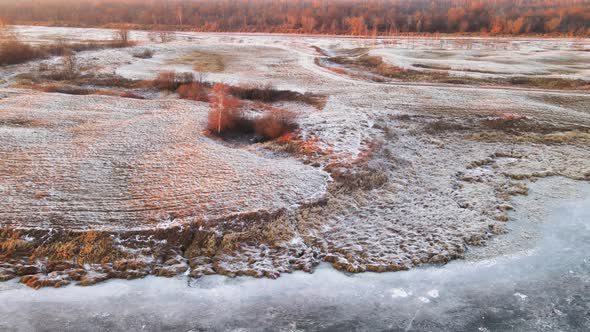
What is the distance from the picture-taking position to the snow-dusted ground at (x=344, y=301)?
31.0ft

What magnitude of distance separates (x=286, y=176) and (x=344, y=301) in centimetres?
669

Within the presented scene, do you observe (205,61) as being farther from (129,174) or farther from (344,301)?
(344,301)

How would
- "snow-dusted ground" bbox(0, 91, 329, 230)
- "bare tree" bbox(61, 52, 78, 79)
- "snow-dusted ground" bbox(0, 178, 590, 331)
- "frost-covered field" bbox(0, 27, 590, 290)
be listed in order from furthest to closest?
"bare tree" bbox(61, 52, 78, 79)
"snow-dusted ground" bbox(0, 91, 329, 230)
"frost-covered field" bbox(0, 27, 590, 290)
"snow-dusted ground" bbox(0, 178, 590, 331)

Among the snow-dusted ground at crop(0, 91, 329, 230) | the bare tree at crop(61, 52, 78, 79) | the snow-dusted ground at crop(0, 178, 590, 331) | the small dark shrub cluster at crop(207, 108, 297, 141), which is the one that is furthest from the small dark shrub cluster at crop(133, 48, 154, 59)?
the snow-dusted ground at crop(0, 178, 590, 331)

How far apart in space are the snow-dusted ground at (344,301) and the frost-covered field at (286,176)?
608mm

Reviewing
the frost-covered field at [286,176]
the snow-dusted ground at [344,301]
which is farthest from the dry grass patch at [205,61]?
the snow-dusted ground at [344,301]

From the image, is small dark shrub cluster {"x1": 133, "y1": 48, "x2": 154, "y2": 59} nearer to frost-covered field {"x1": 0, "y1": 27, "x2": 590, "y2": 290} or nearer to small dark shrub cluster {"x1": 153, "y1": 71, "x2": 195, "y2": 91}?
small dark shrub cluster {"x1": 153, "y1": 71, "x2": 195, "y2": 91}

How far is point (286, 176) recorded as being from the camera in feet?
52.8

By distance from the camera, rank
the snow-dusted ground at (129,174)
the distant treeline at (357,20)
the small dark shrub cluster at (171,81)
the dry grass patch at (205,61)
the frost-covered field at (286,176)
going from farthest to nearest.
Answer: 1. the distant treeline at (357,20)
2. the dry grass patch at (205,61)
3. the small dark shrub cluster at (171,81)
4. the snow-dusted ground at (129,174)
5. the frost-covered field at (286,176)

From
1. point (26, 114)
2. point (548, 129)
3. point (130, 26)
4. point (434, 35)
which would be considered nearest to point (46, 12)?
point (130, 26)

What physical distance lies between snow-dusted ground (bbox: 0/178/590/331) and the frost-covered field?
1.99ft

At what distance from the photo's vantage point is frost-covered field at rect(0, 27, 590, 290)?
12250 mm

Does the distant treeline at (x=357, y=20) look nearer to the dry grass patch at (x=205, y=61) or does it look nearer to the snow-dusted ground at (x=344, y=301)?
the dry grass patch at (x=205, y=61)

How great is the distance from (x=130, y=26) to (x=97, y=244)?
84161 millimetres
